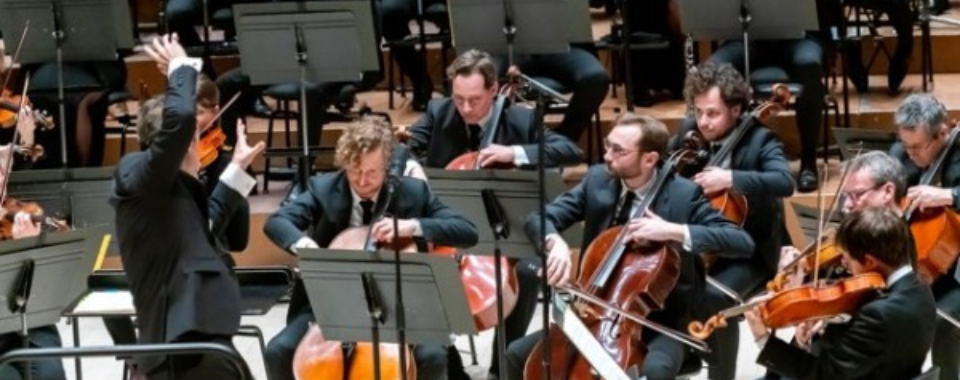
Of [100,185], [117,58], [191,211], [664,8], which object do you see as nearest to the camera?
[191,211]

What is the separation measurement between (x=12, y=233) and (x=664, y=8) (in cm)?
405

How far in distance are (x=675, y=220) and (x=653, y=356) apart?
1.68ft

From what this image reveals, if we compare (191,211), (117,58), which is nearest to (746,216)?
(191,211)

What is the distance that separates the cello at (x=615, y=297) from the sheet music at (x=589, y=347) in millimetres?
371

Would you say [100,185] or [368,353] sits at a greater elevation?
[100,185]

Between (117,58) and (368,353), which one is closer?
(368,353)

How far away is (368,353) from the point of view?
19.7 ft

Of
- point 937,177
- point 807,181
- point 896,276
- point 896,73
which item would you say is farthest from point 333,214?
point 896,73

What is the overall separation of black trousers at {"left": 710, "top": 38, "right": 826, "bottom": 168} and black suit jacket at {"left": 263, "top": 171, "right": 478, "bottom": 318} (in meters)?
2.23

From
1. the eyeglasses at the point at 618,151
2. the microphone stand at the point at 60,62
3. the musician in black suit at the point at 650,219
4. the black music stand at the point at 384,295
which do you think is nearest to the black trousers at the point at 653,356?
the musician in black suit at the point at 650,219

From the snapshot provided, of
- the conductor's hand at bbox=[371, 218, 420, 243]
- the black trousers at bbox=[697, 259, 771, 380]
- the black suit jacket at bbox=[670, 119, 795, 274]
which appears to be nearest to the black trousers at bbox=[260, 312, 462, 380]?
the conductor's hand at bbox=[371, 218, 420, 243]

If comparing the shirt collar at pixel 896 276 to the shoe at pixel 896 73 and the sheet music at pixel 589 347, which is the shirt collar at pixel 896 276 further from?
the shoe at pixel 896 73

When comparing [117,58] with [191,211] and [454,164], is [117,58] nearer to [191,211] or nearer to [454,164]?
[454,164]

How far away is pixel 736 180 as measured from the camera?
21.9 feet
